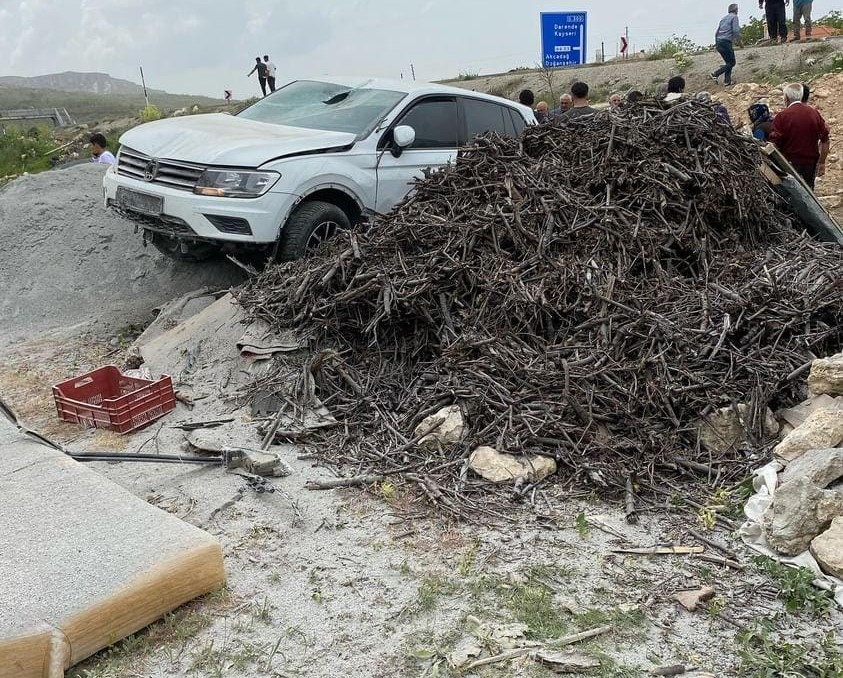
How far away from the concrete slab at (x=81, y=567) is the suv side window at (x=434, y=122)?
4.95 m

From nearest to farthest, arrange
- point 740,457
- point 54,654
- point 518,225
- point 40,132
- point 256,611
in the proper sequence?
point 54,654 → point 256,611 → point 740,457 → point 518,225 → point 40,132

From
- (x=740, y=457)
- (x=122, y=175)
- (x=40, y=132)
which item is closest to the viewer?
(x=740, y=457)

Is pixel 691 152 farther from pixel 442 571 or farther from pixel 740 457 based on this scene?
pixel 442 571

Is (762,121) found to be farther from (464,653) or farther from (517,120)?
(464,653)

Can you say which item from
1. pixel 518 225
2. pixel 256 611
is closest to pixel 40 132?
pixel 518 225

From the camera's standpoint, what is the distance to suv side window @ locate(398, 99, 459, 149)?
7.54 m

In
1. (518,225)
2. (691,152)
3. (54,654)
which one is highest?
(691,152)

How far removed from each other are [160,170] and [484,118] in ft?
11.4

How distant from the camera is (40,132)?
21797mm

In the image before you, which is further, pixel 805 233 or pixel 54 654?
pixel 805 233

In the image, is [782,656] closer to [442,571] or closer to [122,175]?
[442,571]

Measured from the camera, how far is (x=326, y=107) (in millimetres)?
7609

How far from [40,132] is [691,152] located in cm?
2078

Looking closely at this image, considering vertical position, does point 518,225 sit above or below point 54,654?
above
